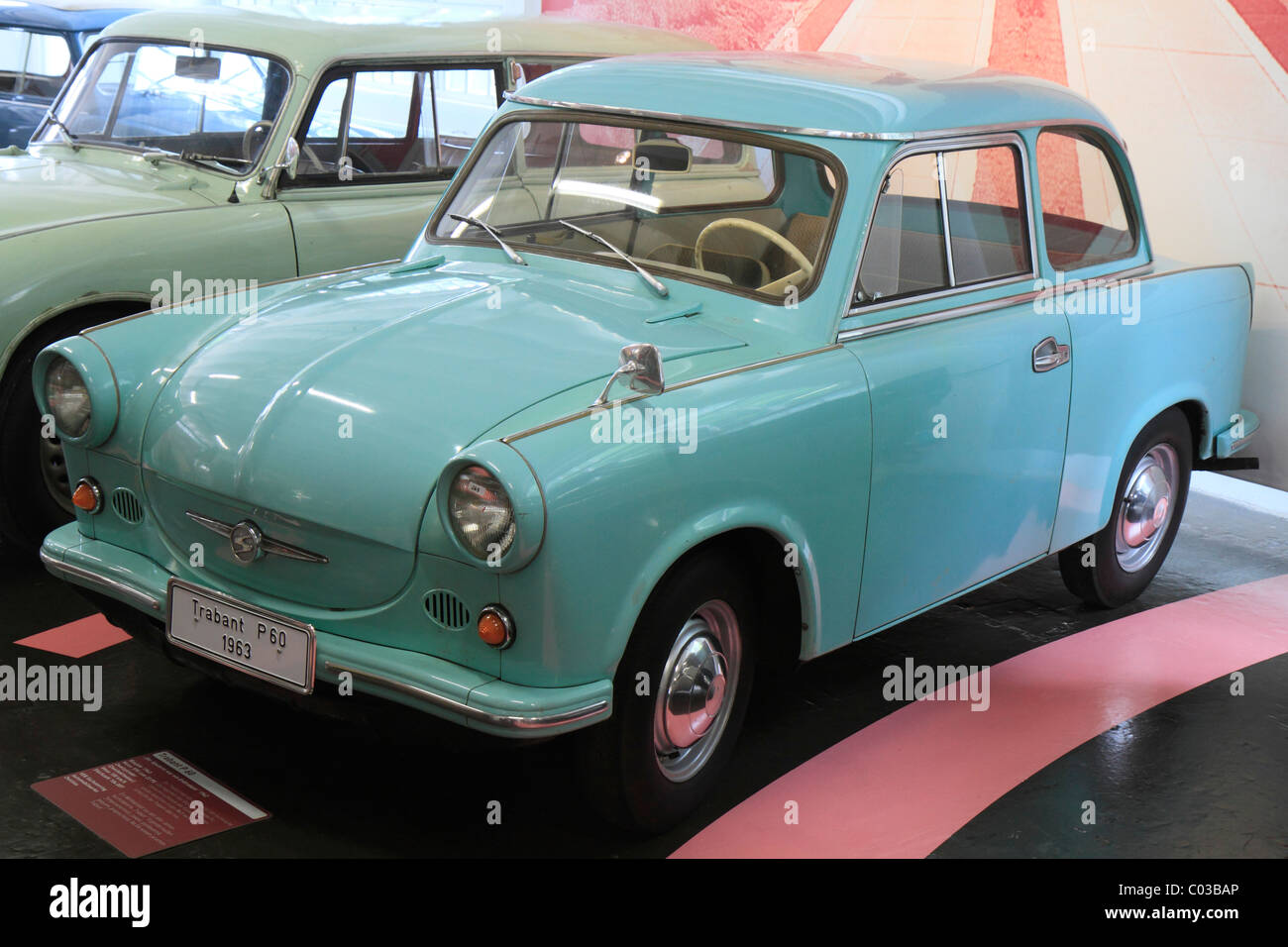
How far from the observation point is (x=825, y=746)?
3531 mm

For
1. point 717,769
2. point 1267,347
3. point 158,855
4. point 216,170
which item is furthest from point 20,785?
point 1267,347

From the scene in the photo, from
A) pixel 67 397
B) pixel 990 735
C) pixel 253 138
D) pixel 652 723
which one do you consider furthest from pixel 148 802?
pixel 253 138

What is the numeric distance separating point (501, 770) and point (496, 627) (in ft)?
2.78

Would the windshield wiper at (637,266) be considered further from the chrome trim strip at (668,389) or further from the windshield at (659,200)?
the chrome trim strip at (668,389)

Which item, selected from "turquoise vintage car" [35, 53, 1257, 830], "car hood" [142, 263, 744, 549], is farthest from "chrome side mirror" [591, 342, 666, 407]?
"car hood" [142, 263, 744, 549]

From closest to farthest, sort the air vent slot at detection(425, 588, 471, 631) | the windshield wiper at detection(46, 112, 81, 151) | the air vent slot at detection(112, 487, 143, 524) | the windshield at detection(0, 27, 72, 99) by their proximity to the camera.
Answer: the air vent slot at detection(425, 588, 471, 631), the air vent slot at detection(112, 487, 143, 524), the windshield wiper at detection(46, 112, 81, 151), the windshield at detection(0, 27, 72, 99)

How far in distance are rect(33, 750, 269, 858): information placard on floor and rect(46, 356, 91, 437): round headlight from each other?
812mm

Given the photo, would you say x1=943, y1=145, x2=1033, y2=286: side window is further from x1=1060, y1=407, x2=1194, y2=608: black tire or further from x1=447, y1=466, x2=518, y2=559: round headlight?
x1=447, y1=466, x2=518, y2=559: round headlight

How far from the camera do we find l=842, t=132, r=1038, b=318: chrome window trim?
3.35 metres

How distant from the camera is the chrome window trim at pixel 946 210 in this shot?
335 centimetres

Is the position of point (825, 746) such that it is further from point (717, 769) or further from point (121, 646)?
point (121, 646)

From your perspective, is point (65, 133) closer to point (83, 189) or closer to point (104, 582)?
point (83, 189)

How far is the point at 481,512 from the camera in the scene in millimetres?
2545

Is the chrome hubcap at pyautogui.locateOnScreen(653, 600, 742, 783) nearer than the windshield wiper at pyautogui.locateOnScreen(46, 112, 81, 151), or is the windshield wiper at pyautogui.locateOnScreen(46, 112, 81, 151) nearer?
the chrome hubcap at pyautogui.locateOnScreen(653, 600, 742, 783)
